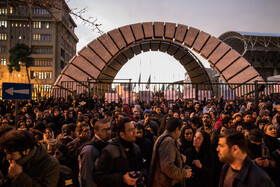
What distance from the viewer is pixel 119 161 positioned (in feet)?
9.62

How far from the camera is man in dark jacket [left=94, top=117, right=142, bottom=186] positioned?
2.83 m

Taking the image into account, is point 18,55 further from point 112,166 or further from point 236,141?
point 236,141

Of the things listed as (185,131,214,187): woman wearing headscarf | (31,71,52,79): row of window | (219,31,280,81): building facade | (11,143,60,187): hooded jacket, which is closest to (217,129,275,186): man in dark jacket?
(185,131,214,187): woman wearing headscarf

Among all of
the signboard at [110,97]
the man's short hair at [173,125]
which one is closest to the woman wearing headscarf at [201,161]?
the man's short hair at [173,125]

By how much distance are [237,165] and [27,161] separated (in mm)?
2092

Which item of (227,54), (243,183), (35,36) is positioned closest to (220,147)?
(243,183)

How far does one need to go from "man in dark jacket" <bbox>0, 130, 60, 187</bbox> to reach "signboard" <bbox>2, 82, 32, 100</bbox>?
14.4ft

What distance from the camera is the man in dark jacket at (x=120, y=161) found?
283cm

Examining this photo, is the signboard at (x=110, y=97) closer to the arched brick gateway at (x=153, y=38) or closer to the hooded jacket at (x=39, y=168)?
the arched brick gateway at (x=153, y=38)

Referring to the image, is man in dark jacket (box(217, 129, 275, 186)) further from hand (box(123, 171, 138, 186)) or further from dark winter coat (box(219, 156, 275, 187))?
hand (box(123, 171, 138, 186))

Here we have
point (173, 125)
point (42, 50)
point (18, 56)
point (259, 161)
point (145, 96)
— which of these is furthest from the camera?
point (42, 50)

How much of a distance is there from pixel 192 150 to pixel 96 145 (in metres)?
1.81

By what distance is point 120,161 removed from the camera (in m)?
2.94

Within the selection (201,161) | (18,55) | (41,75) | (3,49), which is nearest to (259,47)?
(201,161)
